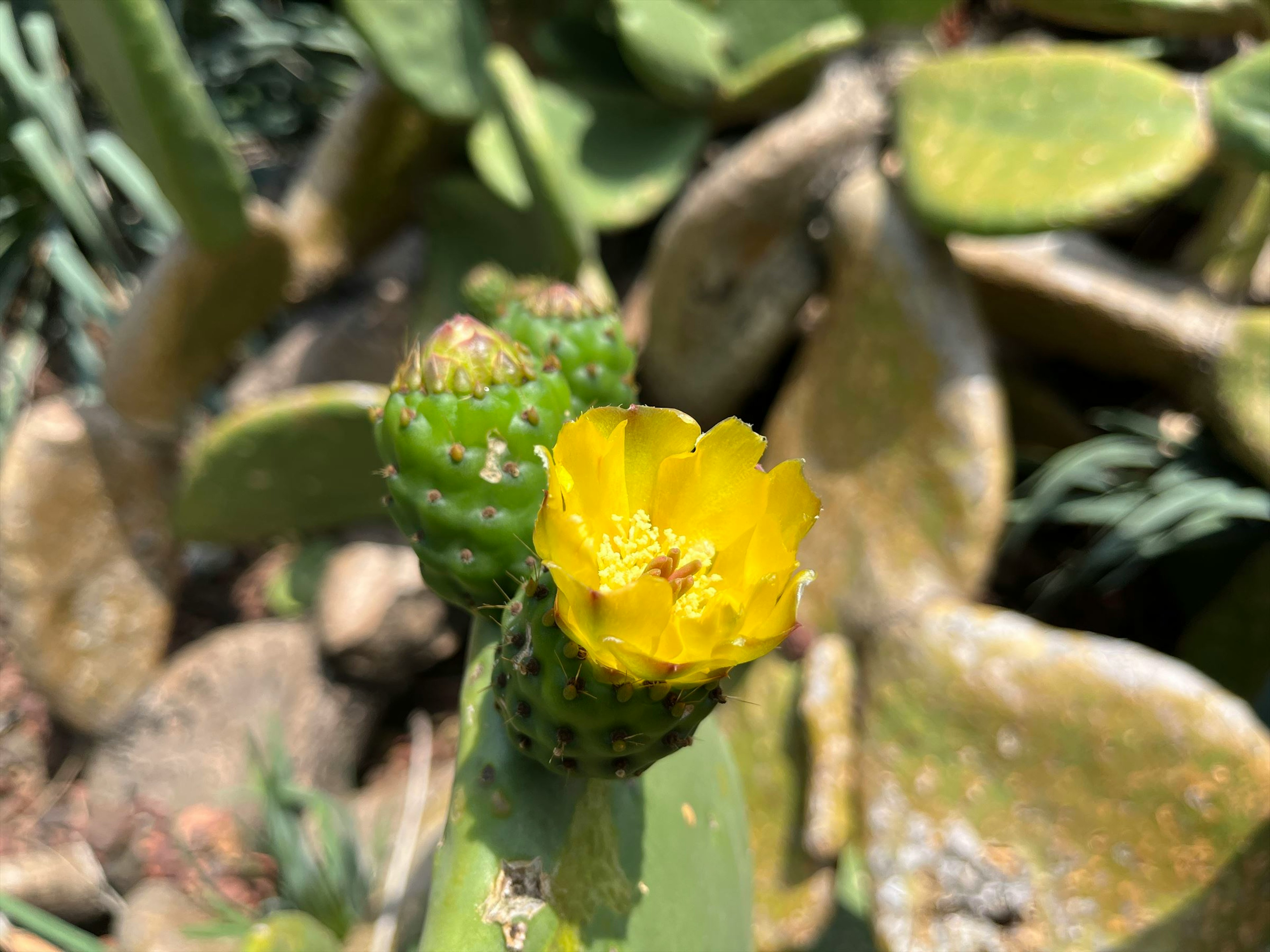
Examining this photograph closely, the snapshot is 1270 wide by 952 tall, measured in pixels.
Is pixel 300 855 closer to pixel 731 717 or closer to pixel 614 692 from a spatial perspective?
pixel 731 717

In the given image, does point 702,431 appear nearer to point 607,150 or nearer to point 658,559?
point 658,559

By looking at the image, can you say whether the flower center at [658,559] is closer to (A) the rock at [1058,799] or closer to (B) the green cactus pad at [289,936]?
(B) the green cactus pad at [289,936]

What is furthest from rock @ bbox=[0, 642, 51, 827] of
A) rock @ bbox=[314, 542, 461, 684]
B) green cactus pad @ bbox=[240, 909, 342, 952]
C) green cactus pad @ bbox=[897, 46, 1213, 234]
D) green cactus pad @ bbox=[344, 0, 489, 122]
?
green cactus pad @ bbox=[897, 46, 1213, 234]

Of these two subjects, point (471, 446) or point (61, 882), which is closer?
point (471, 446)

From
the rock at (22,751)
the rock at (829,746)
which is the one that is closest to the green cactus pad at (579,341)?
the rock at (829,746)

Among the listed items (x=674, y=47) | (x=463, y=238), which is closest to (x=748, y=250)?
(x=674, y=47)

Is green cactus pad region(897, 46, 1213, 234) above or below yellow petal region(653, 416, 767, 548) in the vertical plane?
below

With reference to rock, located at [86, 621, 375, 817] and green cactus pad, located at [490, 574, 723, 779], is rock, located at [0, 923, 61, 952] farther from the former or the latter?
green cactus pad, located at [490, 574, 723, 779]
